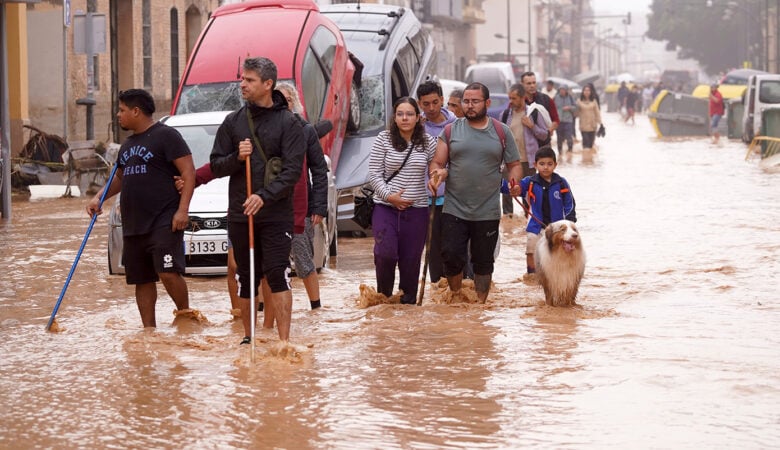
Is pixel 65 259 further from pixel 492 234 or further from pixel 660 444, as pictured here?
pixel 660 444

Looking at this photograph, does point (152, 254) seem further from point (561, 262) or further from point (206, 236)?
point (206, 236)

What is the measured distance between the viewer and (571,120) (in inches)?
1305

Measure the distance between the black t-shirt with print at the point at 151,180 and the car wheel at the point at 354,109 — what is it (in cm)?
942

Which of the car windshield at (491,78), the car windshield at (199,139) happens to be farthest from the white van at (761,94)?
the car windshield at (199,139)

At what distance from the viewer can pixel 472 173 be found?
1042cm

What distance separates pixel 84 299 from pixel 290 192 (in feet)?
12.1

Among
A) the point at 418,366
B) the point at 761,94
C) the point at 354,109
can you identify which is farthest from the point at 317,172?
the point at 761,94

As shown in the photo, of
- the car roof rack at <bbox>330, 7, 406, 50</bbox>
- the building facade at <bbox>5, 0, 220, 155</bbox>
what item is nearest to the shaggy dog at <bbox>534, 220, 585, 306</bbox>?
the car roof rack at <bbox>330, 7, 406, 50</bbox>

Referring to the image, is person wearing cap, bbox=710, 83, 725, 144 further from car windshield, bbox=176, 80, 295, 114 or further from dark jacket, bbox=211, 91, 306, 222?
dark jacket, bbox=211, 91, 306, 222

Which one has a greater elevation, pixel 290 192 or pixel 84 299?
pixel 290 192

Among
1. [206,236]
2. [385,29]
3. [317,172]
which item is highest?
[385,29]

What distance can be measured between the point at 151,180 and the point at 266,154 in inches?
38.7

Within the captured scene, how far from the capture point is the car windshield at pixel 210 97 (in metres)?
16.8

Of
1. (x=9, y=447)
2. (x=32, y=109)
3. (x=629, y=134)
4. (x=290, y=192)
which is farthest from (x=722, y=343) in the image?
(x=629, y=134)
